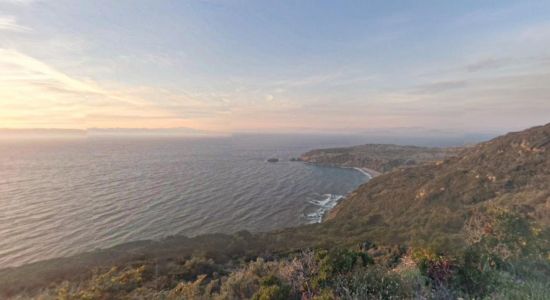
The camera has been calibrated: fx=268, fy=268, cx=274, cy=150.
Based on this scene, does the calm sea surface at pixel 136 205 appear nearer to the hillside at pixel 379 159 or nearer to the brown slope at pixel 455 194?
the brown slope at pixel 455 194

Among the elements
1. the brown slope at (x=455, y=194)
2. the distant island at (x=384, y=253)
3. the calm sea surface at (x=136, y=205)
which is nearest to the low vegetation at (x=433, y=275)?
the distant island at (x=384, y=253)

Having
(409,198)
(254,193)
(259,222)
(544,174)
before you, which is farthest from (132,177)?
(544,174)

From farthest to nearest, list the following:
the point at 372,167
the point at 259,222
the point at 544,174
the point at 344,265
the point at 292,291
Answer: the point at 372,167 → the point at 259,222 → the point at 544,174 → the point at 344,265 → the point at 292,291

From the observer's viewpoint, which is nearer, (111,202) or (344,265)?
(344,265)

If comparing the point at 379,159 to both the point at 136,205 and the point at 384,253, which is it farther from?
the point at 384,253

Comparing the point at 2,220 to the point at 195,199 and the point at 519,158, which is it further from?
the point at 519,158

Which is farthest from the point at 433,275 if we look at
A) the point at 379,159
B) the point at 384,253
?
the point at 379,159

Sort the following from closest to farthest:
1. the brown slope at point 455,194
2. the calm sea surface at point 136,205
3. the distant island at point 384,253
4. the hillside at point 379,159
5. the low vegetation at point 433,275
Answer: the low vegetation at point 433,275 → the distant island at point 384,253 → the brown slope at point 455,194 → the calm sea surface at point 136,205 → the hillside at point 379,159

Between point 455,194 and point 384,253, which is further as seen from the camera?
point 455,194

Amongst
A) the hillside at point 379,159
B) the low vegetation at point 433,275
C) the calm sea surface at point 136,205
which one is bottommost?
the calm sea surface at point 136,205
